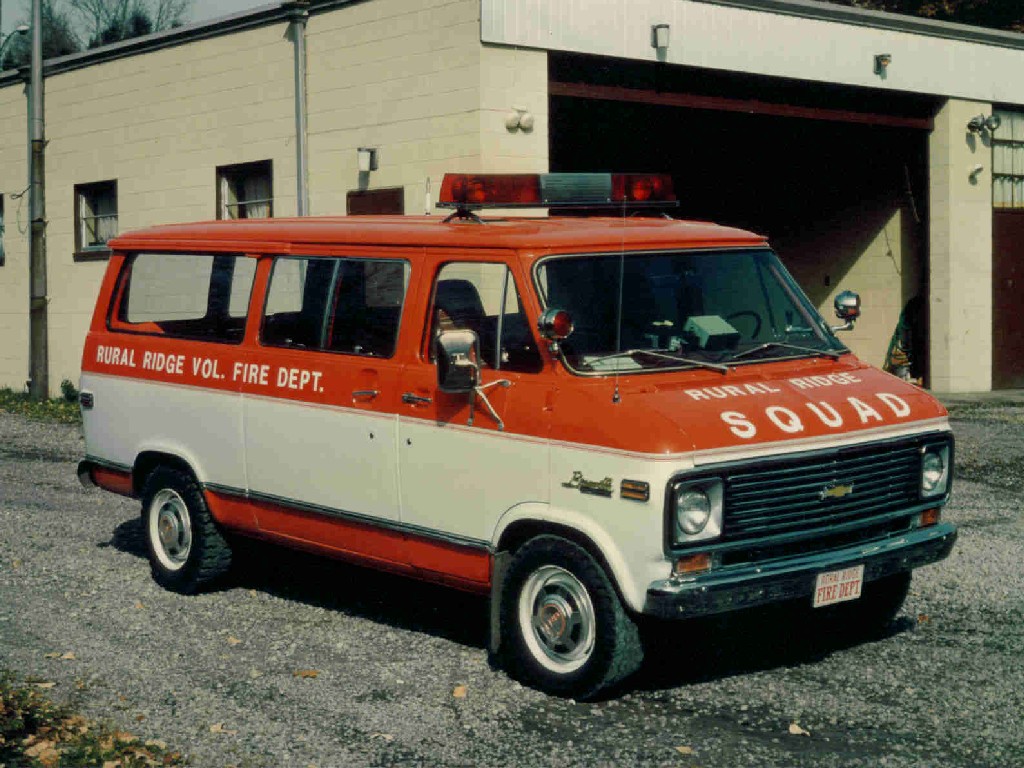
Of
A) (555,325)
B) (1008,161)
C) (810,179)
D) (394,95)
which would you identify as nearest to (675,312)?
(555,325)

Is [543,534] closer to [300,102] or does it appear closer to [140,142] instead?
[300,102]

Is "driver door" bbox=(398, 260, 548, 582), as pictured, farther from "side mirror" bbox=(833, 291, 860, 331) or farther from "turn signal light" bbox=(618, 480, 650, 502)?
"side mirror" bbox=(833, 291, 860, 331)

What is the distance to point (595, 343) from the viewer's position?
6516 millimetres

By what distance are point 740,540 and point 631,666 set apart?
Result: 69 centimetres

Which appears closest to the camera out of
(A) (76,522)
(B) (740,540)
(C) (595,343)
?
(B) (740,540)

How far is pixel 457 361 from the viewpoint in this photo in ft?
20.7

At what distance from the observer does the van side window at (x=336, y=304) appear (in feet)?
23.5

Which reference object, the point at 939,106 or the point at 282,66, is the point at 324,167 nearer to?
the point at 282,66

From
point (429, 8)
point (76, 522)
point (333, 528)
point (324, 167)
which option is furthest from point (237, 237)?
point (324, 167)

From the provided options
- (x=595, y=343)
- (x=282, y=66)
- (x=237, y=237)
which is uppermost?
(x=282, y=66)

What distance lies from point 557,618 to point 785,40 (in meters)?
12.7

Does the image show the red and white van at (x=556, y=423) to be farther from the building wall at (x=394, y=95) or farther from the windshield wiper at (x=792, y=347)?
the building wall at (x=394, y=95)

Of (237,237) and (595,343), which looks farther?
(237,237)

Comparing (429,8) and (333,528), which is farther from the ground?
(429,8)
